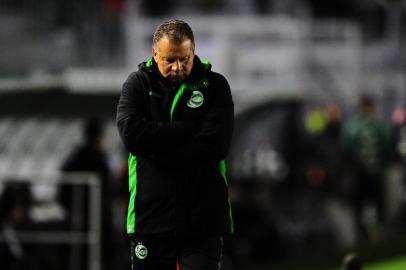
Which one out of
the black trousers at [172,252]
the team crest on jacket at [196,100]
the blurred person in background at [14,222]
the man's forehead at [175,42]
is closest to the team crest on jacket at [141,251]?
the black trousers at [172,252]

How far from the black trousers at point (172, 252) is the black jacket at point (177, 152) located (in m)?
0.06

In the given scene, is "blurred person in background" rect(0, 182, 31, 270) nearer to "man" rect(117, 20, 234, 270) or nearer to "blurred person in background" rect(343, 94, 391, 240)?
"blurred person in background" rect(343, 94, 391, 240)

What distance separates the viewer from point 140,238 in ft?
19.5

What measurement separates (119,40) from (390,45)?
13237mm

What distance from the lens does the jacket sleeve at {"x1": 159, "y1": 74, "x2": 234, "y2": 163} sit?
19.3 feet

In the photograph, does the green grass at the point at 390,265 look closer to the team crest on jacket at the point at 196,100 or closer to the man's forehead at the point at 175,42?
the team crest on jacket at the point at 196,100

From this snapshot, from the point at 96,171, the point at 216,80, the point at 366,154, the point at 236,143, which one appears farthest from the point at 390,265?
the point at 216,80

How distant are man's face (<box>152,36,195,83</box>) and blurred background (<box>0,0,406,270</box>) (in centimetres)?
607

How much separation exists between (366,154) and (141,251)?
30.3 ft

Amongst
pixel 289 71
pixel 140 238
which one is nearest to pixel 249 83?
pixel 289 71

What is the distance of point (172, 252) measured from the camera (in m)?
5.91

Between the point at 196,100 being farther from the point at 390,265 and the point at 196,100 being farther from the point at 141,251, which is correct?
the point at 390,265

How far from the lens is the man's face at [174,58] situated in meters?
5.76

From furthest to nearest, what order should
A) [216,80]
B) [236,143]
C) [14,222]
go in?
1. [236,143]
2. [14,222]
3. [216,80]
